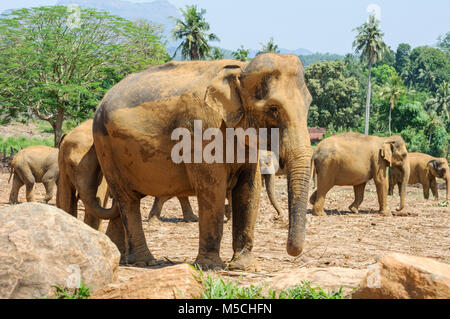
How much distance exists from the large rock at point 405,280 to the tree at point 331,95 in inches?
2082

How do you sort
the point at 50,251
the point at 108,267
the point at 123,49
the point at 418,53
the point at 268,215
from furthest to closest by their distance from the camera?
the point at 418,53 < the point at 123,49 < the point at 268,215 < the point at 108,267 < the point at 50,251

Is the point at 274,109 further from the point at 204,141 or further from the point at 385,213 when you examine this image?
the point at 385,213

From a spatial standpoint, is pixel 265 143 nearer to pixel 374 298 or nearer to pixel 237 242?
pixel 237 242

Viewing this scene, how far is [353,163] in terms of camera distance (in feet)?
54.0

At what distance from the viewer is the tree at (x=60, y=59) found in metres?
27.1

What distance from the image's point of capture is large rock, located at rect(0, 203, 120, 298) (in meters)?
4.47

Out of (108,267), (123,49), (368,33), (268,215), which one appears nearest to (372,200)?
(268,215)

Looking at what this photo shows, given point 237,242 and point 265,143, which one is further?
point 237,242

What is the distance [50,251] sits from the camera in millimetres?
4645

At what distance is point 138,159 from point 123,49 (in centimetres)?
2259

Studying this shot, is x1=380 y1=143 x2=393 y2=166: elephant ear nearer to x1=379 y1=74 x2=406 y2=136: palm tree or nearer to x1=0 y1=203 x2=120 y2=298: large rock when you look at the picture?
x1=0 y1=203 x2=120 y2=298: large rock

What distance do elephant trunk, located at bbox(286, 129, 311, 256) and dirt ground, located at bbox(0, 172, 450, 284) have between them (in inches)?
23.0

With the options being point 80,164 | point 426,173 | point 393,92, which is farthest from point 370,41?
point 80,164

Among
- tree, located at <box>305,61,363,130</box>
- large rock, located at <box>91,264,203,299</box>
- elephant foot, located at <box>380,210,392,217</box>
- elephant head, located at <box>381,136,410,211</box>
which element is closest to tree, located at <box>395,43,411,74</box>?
tree, located at <box>305,61,363,130</box>
